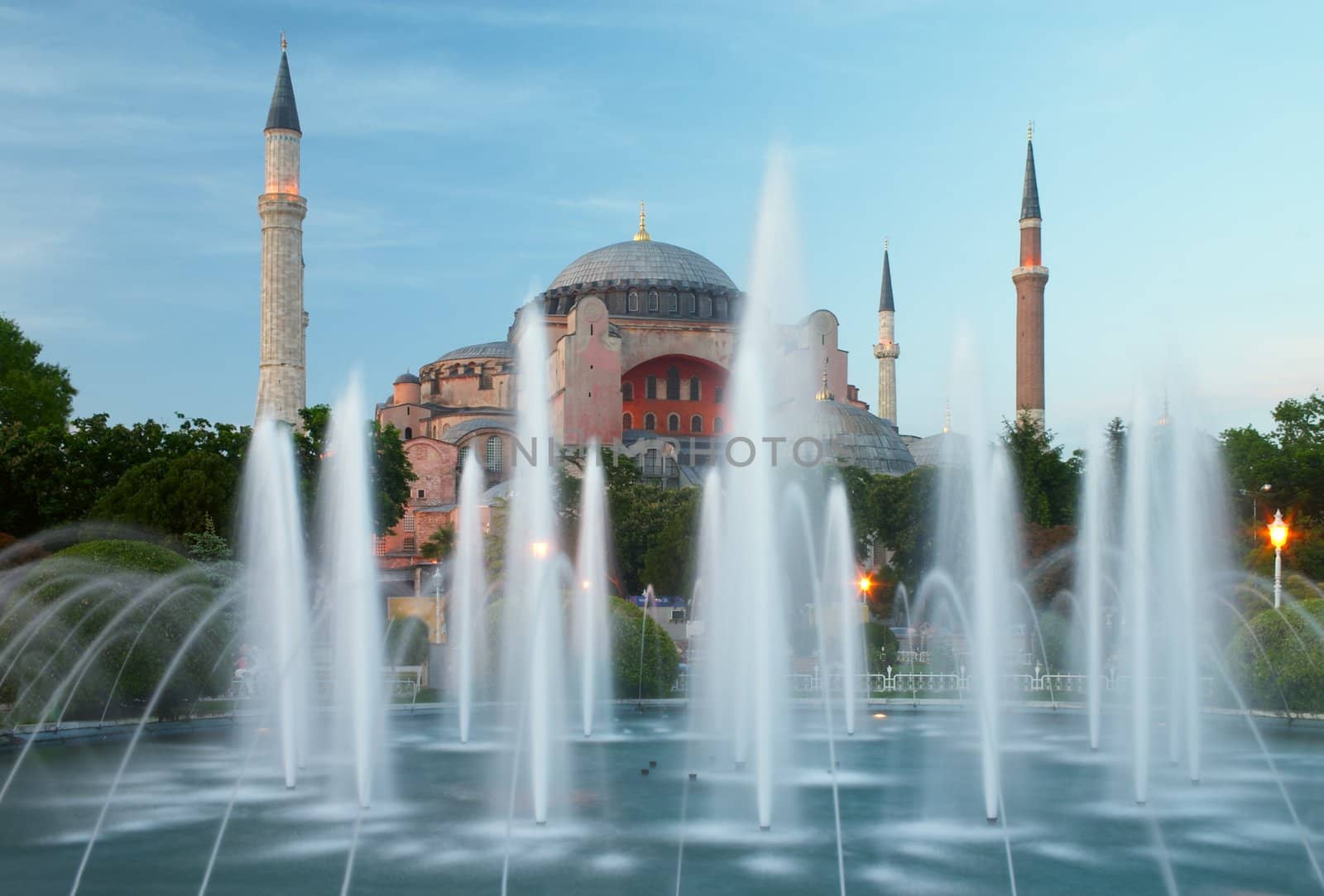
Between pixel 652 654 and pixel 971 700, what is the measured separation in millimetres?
3974

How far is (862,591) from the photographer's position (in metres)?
32.0

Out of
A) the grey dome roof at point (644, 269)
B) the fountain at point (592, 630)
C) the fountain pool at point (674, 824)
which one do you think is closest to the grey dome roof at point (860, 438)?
the grey dome roof at point (644, 269)

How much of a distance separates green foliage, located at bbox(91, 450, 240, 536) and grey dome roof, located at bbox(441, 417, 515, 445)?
84.7 feet

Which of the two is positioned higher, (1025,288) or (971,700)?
(1025,288)

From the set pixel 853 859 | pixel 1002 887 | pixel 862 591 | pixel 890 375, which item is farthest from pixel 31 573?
pixel 890 375

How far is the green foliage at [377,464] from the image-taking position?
2992 centimetres

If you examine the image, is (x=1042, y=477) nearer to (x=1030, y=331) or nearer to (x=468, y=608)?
(x=1030, y=331)

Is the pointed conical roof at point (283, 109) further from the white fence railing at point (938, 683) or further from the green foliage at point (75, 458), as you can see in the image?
the white fence railing at point (938, 683)

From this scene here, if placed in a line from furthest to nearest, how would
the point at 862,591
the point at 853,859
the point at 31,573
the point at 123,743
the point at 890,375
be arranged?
the point at 890,375
the point at 862,591
the point at 31,573
the point at 123,743
the point at 853,859

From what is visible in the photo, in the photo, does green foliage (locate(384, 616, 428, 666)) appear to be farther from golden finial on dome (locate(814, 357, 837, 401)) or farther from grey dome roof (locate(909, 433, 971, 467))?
grey dome roof (locate(909, 433, 971, 467))

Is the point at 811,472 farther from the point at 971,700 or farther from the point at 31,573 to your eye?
the point at 31,573

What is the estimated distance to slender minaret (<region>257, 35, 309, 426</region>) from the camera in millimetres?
41906

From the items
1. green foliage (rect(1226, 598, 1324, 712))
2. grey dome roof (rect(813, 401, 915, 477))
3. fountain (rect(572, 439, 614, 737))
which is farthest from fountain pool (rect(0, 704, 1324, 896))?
grey dome roof (rect(813, 401, 915, 477))

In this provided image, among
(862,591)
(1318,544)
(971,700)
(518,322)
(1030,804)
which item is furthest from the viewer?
(518,322)
